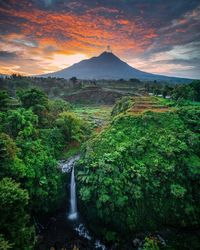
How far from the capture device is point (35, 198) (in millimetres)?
15680

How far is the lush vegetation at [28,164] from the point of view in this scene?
33.4 ft

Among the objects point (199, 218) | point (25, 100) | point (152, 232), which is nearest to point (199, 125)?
point (199, 218)

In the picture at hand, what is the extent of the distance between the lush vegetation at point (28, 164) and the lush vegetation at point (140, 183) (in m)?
3.41

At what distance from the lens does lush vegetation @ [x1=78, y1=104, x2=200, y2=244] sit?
15047 mm

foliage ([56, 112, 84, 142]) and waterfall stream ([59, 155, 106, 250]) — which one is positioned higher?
foliage ([56, 112, 84, 142])

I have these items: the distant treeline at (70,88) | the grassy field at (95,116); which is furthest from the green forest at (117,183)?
the distant treeline at (70,88)

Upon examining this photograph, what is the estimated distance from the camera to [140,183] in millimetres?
16250

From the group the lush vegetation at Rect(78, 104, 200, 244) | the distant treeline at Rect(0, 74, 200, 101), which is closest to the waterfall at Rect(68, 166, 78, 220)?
the lush vegetation at Rect(78, 104, 200, 244)

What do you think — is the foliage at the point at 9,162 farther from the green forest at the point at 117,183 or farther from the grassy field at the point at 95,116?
the grassy field at the point at 95,116

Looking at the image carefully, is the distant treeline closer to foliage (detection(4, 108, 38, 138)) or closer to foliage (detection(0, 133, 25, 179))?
foliage (detection(4, 108, 38, 138))

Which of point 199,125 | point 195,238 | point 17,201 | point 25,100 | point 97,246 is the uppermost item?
point 25,100

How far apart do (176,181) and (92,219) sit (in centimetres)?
853

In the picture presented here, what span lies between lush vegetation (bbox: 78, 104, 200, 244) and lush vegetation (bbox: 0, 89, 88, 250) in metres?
3.41

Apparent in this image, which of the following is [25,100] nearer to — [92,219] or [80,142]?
[80,142]
